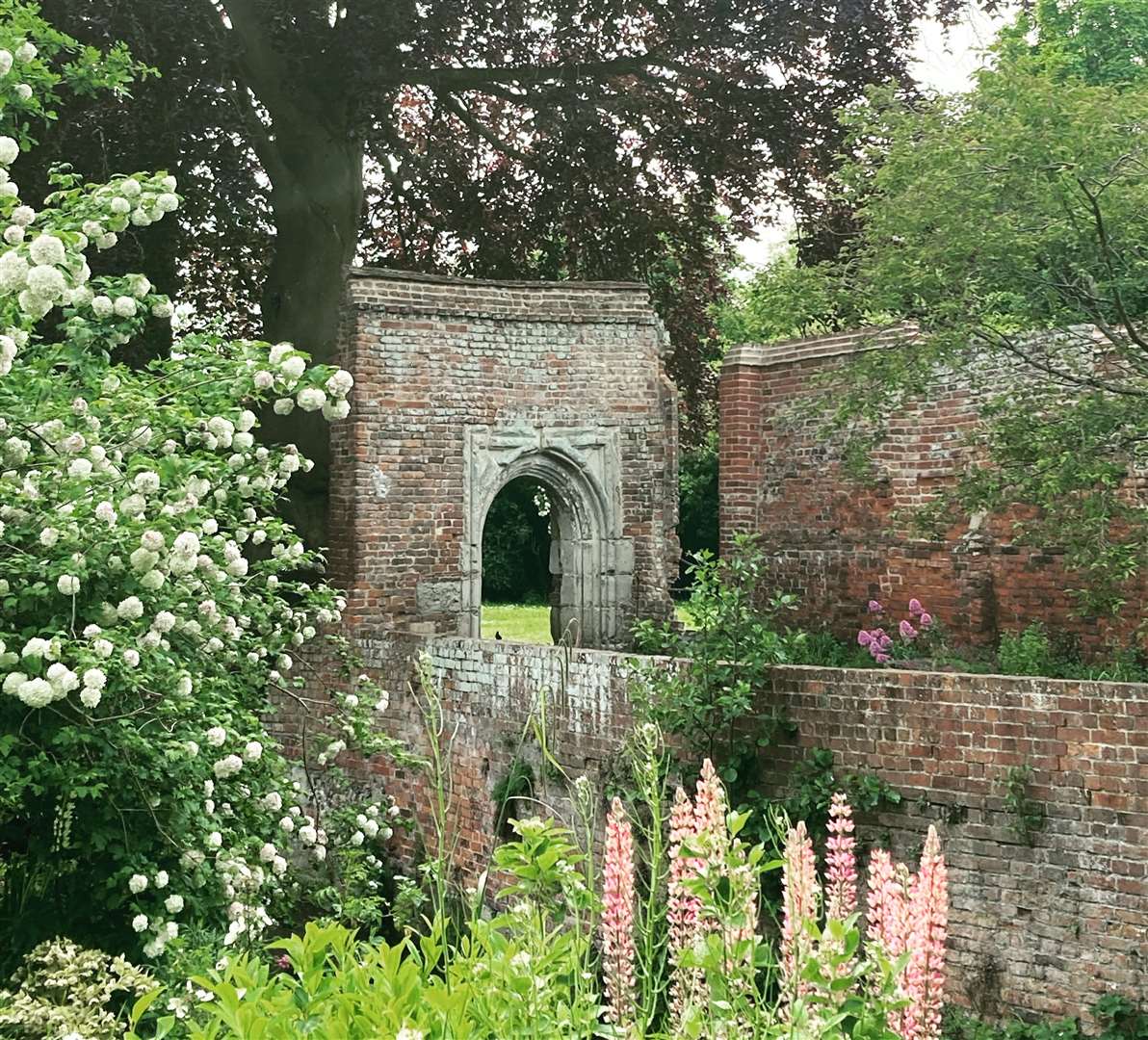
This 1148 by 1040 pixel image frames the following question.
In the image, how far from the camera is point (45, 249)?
5621mm

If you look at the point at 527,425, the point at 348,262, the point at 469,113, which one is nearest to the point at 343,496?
the point at 527,425

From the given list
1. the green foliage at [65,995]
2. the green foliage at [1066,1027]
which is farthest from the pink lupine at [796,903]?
the green foliage at [1066,1027]

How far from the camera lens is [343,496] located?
13.7 metres

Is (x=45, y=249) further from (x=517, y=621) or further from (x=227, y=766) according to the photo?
(x=517, y=621)

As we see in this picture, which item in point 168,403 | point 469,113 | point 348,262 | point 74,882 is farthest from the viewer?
point 469,113

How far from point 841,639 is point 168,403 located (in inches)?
345

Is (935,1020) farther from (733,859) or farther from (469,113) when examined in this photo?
(469,113)

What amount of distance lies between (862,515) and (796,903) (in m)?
11.5

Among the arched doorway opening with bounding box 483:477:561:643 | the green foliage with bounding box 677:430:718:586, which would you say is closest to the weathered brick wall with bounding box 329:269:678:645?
the green foliage with bounding box 677:430:718:586

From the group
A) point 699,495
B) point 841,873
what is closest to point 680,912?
point 841,873

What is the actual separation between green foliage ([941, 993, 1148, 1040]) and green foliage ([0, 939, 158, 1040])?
4896 millimetres

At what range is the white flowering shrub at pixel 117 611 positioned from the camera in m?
5.91

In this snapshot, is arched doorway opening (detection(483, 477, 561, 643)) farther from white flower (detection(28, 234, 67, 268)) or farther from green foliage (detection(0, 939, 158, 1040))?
green foliage (detection(0, 939, 158, 1040))

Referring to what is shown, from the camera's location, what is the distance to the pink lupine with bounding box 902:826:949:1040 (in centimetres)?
286
